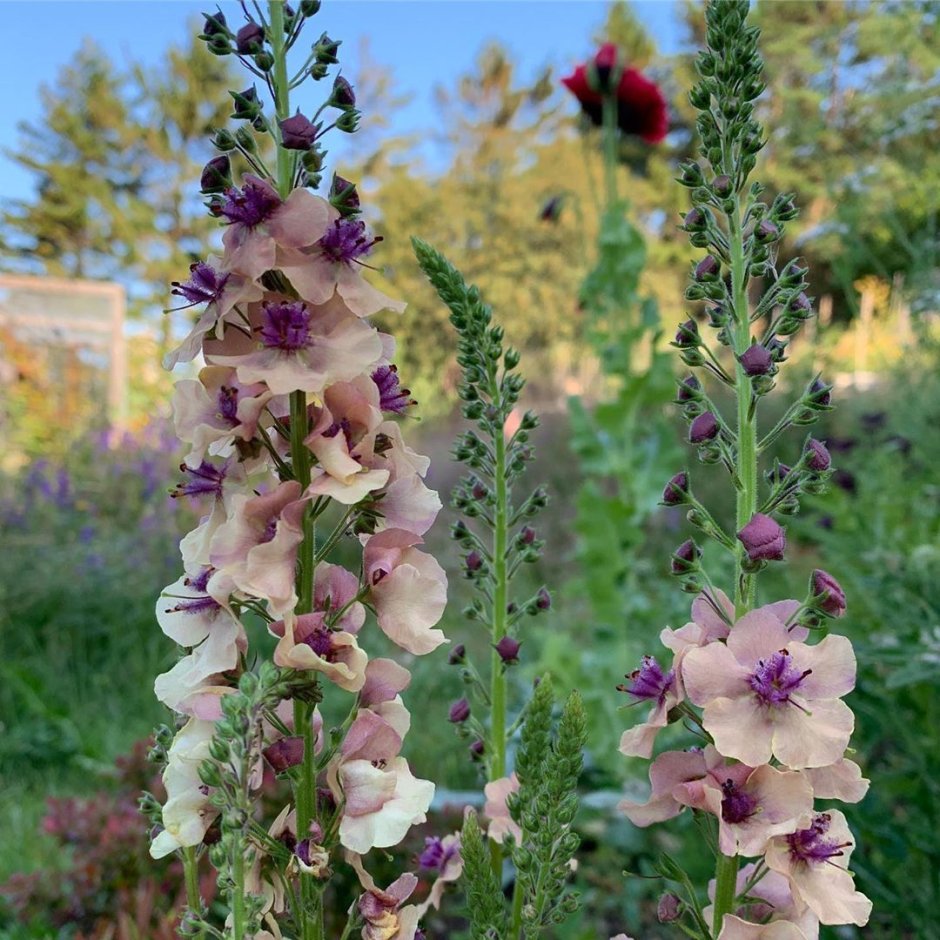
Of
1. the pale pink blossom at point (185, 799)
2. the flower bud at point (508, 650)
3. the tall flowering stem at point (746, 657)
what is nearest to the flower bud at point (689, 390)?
the tall flowering stem at point (746, 657)

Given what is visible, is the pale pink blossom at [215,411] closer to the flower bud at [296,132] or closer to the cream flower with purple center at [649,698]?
the flower bud at [296,132]

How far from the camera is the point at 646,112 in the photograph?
3738 mm

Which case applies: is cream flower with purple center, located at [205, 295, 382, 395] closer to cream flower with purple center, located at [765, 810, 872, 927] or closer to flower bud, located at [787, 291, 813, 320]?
flower bud, located at [787, 291, 813, 320]

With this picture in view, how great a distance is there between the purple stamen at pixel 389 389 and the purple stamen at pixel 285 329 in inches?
4.0

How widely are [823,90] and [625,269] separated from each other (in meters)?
1.49

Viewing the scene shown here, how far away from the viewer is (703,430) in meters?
0.79

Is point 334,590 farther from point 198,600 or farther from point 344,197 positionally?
point 344,197

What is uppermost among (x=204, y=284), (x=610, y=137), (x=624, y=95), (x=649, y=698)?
(x=624, y=95)

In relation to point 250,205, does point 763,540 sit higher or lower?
lower

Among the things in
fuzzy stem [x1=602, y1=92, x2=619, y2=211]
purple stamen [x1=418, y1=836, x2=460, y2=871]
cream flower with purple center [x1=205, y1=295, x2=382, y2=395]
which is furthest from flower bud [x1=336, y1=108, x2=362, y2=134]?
fuzzy stem [x1=602, y1=92, x2=619, y2=211]

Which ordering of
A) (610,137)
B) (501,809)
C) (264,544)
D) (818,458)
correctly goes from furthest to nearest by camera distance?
(610,137)
(501,809)
(818,458)
(264,544)

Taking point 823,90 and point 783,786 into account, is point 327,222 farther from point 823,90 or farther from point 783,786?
point 823,90

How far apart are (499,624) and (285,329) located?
44cm

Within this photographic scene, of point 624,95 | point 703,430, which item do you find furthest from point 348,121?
point 624,95
